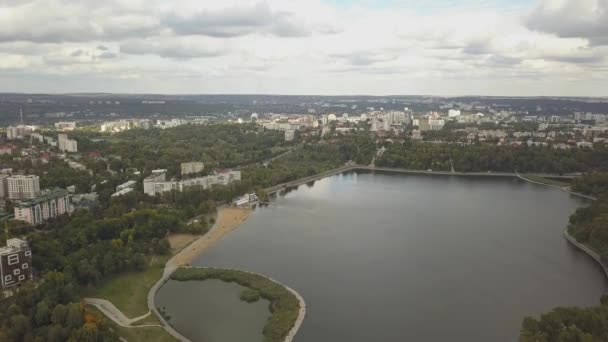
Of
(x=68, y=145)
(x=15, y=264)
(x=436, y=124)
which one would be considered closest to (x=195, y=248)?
(x=15, y=264)

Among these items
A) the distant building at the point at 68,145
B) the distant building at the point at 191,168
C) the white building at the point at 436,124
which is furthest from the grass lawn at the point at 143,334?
the white building at the point at 436,124

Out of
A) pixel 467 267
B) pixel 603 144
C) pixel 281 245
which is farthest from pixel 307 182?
pixel 603 144

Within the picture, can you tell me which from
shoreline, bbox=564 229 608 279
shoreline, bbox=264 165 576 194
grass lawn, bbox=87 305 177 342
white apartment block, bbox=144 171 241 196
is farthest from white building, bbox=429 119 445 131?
grass lawn, bbox=87 305 177 342

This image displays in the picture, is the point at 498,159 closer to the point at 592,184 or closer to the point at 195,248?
the point at 592,184

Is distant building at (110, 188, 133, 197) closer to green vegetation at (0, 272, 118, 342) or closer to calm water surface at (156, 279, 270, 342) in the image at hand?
calm water surface at (156, 279, 270, 342)

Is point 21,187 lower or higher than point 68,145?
lower

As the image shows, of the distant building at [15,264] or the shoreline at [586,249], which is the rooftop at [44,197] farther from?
the shoreline at [586,249]
